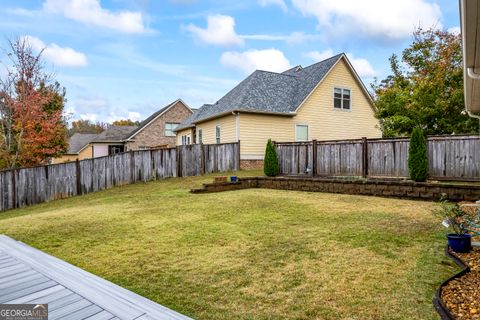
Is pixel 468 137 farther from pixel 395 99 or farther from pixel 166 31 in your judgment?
pixel 166 31

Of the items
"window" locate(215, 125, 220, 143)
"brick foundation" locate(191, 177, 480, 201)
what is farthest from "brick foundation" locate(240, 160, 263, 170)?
"brick foundation" locate(191, 177, 480, 201)

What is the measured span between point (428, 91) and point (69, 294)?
19.0m

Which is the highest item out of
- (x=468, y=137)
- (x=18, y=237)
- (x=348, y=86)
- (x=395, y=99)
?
(x=348, y=86)

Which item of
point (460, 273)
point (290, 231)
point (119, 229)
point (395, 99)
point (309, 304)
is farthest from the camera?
point (395, 99)

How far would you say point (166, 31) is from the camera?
19688 millimetres

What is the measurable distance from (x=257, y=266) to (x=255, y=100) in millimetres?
15690

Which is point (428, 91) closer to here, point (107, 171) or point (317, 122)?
point (317, 122)

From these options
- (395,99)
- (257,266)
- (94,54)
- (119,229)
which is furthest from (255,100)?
(257,266)

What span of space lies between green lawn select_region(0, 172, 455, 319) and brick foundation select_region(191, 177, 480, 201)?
631mm

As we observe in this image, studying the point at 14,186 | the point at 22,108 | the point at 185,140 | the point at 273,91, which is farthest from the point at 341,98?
the point at 22,108

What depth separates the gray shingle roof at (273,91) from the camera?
18828 mm

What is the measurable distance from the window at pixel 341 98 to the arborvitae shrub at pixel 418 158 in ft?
Result: 36.8

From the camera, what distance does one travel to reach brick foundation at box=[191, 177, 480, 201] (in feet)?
27.1

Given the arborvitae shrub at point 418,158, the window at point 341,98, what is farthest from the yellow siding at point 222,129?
the arborvitae shrub at point 418,158
